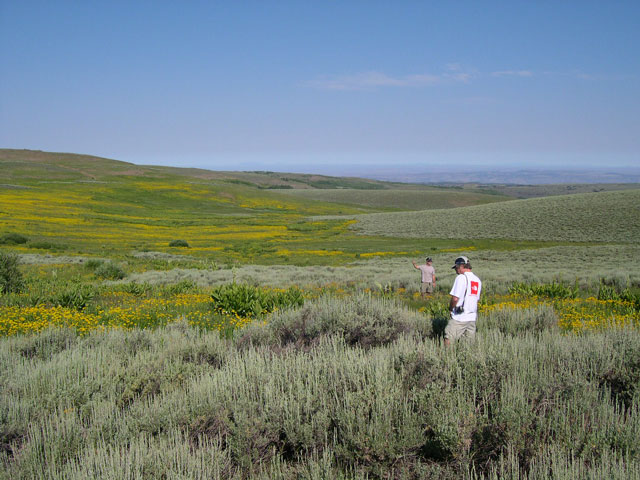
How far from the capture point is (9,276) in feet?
40.8

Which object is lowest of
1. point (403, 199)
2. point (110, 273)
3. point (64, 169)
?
Result: point (110, 273)

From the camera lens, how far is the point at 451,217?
200 feet

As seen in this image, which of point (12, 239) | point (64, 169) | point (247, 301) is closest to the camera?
point (247, 301)

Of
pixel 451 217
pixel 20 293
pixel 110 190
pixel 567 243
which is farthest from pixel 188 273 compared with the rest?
pixel 110 190

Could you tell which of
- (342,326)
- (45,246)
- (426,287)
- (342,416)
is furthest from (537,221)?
(342,416)

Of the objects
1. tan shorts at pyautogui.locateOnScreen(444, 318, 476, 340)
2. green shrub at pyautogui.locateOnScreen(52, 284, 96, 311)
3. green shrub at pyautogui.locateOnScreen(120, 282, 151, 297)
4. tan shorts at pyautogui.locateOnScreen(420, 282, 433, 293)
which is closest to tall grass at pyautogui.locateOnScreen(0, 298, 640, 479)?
tan shorts at pyautogui.locateOnScreen(444, 318, 476, 340)

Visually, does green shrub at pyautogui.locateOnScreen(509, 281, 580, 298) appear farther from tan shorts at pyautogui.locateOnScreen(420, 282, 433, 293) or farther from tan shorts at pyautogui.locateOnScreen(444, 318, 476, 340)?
tan shorts at pyautogui.locateOnScreen(444, 318, 476, 340)

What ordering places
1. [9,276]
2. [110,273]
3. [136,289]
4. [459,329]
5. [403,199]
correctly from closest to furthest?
1. [459,329]
2. [9,276]
3. [136,289]
4. [110,273]
5. [403,199]

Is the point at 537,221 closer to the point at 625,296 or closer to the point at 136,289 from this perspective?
the point at 625,296

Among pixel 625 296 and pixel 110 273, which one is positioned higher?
pixel 625 296

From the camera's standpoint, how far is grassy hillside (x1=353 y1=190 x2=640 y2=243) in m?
44.1

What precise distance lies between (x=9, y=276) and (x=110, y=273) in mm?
4684

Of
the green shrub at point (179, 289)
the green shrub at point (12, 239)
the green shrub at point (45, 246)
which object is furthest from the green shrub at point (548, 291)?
the green shrub at point (12, 239)

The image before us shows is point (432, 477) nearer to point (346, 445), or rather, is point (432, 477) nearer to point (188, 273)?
point (346, 445)
